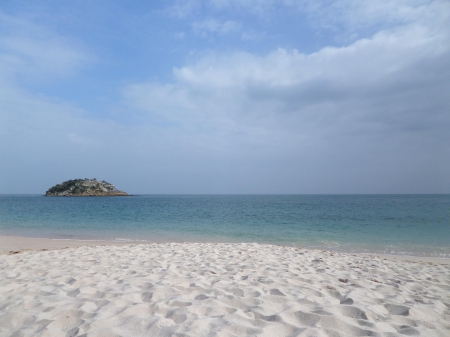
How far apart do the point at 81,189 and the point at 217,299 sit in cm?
→ 13024

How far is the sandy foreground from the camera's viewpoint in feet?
10.2

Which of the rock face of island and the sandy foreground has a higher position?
the rock face of island

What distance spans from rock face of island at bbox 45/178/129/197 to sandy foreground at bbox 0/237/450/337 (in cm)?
12604

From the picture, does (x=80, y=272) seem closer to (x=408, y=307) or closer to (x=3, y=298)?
(x=3, y=298)

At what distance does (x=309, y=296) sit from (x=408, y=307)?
4.21 feet

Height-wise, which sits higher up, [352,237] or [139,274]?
[139,274]

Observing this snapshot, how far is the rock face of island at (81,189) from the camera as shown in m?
119

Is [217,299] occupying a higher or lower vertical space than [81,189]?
lower

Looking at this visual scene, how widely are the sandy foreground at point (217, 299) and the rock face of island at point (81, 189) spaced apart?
126 m

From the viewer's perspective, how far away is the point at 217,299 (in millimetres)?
3916

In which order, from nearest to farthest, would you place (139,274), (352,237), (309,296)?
(309,296) → (139,274) → (352,237)

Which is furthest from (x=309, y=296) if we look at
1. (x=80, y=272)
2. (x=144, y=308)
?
(x=80, y=272)

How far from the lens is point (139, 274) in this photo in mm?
5289

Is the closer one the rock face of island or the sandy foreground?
the sandy foreground
